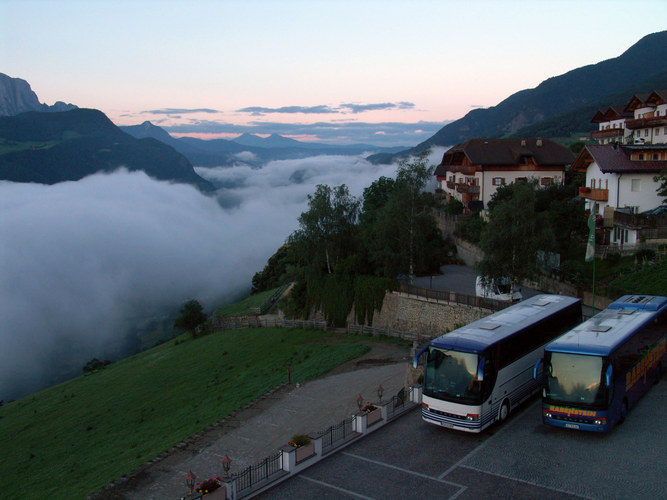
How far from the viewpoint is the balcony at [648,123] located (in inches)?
2388

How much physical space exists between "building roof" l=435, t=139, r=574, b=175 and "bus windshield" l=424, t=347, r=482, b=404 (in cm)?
5453

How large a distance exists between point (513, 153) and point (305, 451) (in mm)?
61601

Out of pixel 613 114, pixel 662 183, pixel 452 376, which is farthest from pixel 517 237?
pixel 613 114

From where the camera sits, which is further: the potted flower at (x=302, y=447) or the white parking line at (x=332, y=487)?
the potted flower at (x=302, y=447)

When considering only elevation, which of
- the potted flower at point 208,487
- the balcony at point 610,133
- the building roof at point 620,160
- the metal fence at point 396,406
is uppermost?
the balcony at point 610,133

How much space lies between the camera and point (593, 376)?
1644 centimetres

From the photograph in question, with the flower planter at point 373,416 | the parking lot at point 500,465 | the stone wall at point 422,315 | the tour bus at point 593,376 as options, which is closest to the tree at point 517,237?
the stone wall at point 422,315

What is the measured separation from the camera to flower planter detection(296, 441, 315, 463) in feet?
53.4

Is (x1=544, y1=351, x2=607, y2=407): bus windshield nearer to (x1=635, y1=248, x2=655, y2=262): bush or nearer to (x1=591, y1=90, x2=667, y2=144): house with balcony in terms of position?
(x1=635, y1=248, x2=655, y2=262): bush

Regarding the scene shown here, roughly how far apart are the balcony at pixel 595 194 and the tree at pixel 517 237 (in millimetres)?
16892

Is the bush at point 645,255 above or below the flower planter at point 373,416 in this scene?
above

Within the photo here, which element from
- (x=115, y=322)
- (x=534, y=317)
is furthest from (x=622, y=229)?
(x=115, y=322)

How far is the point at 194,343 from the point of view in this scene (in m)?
59.6

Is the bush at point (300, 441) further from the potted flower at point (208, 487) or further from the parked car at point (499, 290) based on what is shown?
the parked car at point (499, 290)
